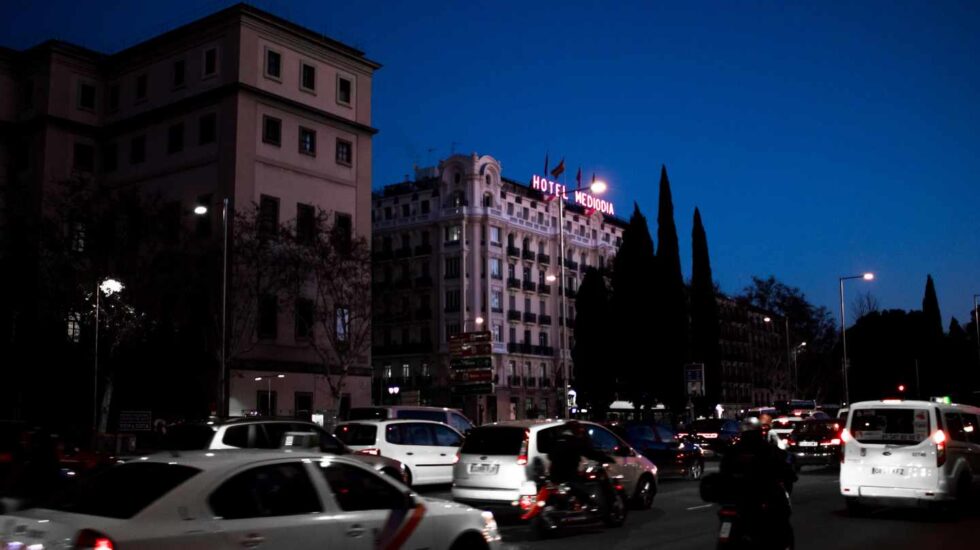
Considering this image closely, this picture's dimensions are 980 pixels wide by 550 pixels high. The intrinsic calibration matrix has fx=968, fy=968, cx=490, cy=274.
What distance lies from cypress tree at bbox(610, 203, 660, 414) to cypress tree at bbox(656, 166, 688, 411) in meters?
0.52

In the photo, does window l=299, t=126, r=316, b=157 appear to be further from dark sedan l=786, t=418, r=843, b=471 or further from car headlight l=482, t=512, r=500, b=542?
car headlight l=482, t=512, r=500, b=542

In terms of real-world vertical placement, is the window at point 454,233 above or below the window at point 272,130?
above

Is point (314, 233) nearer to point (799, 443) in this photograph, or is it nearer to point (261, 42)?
point (261, 42)

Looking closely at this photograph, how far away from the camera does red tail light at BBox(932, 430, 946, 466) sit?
50.9 ft

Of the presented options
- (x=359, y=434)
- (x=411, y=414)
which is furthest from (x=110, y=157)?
(x=359, y=434)

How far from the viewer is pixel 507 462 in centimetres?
1558

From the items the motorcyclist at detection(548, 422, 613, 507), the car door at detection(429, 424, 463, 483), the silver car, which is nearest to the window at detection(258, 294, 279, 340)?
the car door at detection(429, 424, 463, 483)

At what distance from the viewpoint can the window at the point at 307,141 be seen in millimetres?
48750

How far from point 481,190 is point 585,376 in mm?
22490

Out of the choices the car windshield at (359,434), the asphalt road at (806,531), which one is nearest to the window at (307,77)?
the car windshield at (359,434)

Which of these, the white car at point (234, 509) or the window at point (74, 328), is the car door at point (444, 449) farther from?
the window at point (74, 328)

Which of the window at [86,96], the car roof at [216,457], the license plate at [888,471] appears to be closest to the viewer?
the car roof at [216,457]

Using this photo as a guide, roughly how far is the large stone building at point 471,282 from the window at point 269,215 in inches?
1347

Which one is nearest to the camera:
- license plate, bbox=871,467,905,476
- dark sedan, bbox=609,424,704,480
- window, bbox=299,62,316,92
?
license plate, bbox=871,467,905,476
